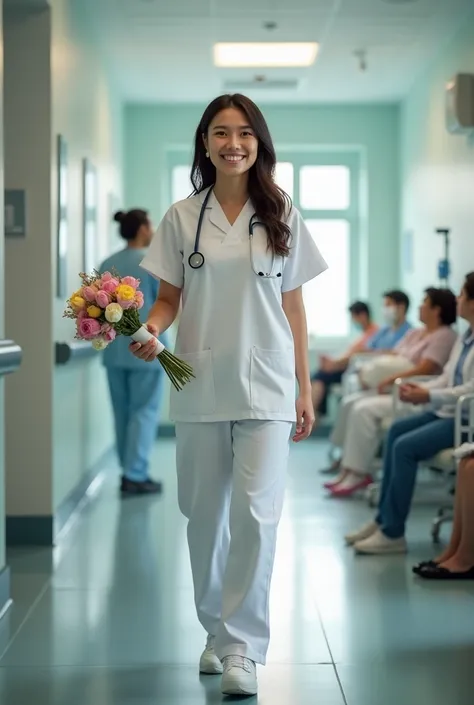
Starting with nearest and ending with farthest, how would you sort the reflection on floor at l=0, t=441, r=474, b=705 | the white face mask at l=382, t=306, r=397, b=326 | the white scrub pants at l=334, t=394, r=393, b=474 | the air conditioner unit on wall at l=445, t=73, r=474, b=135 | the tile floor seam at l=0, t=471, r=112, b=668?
the reflection on floor at l=0, t=441, r=474, b=705 → the tile floor seam at l=0, t=471, r=112, b=668 → the air conditioner unit on wall at l=445, t=73, r=474, b=135 → the white scrub pants at l=334, t=394, r=393, b=474 → the white face mask at l=382, t=306, r=397, b=326

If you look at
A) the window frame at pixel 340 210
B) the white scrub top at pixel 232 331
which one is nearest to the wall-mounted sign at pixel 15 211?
the white scrub top at pixel 232 331

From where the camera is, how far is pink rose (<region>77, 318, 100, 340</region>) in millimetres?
2627

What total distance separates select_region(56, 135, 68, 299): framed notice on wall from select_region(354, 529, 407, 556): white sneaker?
1.79 meters

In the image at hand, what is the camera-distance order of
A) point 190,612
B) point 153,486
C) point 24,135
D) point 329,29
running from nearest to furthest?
point 190,612 → point 24,135 → point 153,486 → point 329,29

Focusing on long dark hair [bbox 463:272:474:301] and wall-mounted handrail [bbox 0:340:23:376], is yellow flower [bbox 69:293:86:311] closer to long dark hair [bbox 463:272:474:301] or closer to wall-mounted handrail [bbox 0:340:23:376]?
wall-mounted handrail [bbox 0:340:23:376]

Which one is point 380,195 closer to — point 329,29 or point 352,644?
Result: point 329,29

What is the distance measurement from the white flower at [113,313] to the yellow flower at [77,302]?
8 centimetres

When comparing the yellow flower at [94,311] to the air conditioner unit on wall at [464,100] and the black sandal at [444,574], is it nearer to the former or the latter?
the black sandal at [444,574]

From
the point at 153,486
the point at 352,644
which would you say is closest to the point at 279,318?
the point at 352,644

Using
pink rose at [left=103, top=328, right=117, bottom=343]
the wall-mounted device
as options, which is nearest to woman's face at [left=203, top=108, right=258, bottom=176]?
pink rose at [left=103, top=328, right=117, bottom=343]

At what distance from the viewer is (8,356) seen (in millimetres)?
3533

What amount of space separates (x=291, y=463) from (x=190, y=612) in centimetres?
405

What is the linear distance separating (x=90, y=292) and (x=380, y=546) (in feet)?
7.87

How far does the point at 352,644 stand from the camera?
10.8 ft
